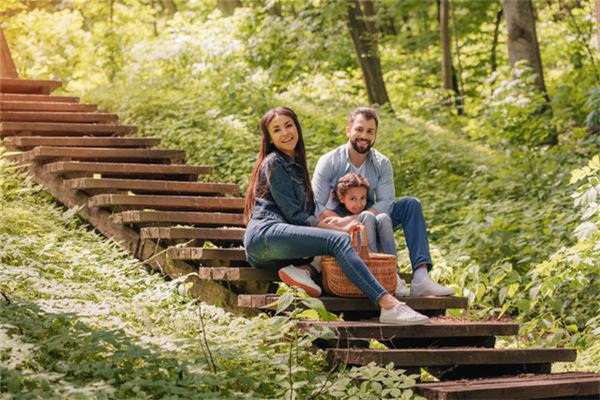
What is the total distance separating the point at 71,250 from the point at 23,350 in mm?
2928

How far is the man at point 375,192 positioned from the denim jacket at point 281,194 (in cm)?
26

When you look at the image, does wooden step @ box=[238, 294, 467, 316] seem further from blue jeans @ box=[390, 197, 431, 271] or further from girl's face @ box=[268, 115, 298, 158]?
girl's face @ box=[268, 115, 298, 158]

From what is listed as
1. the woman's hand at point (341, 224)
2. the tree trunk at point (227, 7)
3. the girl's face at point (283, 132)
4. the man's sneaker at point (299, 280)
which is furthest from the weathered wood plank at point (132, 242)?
the tree trunk at point (227, 7)

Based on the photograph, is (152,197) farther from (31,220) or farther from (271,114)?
(271,114)

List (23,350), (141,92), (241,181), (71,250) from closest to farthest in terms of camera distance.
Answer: (23,350) → (71,250) → (241,181) → (141,92)

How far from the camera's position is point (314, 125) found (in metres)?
12.9

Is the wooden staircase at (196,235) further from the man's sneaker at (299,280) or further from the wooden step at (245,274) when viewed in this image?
the man's sneaker at (299,280)

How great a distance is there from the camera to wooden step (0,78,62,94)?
38.7ft

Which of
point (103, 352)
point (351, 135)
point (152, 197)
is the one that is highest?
point (351, 135)

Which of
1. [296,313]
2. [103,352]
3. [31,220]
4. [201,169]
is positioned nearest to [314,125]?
[201,169]

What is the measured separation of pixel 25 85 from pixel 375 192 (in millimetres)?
6471

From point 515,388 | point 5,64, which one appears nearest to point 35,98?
point 5,64

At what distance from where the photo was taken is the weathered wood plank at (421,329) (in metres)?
5.78

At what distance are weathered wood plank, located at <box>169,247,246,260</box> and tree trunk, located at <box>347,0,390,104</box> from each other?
30.7 feet
